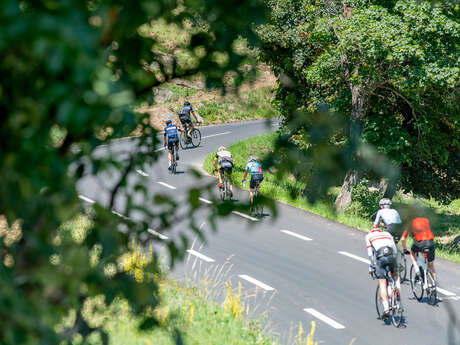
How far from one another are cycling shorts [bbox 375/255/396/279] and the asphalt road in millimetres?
852

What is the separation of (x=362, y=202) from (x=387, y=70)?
556 centimetres

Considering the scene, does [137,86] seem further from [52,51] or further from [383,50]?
[383,50]

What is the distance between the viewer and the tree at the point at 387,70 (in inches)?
605

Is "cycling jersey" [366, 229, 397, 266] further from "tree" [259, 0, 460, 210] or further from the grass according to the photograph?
"tree" [259, 0, 460, 210]

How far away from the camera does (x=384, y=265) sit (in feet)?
32.3

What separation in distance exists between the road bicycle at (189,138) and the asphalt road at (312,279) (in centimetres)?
1140

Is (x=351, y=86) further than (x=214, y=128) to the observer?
No

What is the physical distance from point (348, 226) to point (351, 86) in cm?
448

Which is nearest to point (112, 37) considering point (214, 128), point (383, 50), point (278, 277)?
point (278, 277)

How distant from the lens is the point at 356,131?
6.17ft

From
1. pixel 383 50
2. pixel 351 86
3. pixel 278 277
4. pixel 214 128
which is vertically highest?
pixel 383 50

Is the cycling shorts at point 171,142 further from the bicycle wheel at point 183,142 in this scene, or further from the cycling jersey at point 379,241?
the cycling jersey at point 379,241

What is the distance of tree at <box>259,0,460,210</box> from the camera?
50.4 feet

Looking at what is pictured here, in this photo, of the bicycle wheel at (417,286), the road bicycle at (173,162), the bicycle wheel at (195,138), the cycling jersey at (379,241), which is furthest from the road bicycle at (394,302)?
the bicycle wheel at (195,138)
